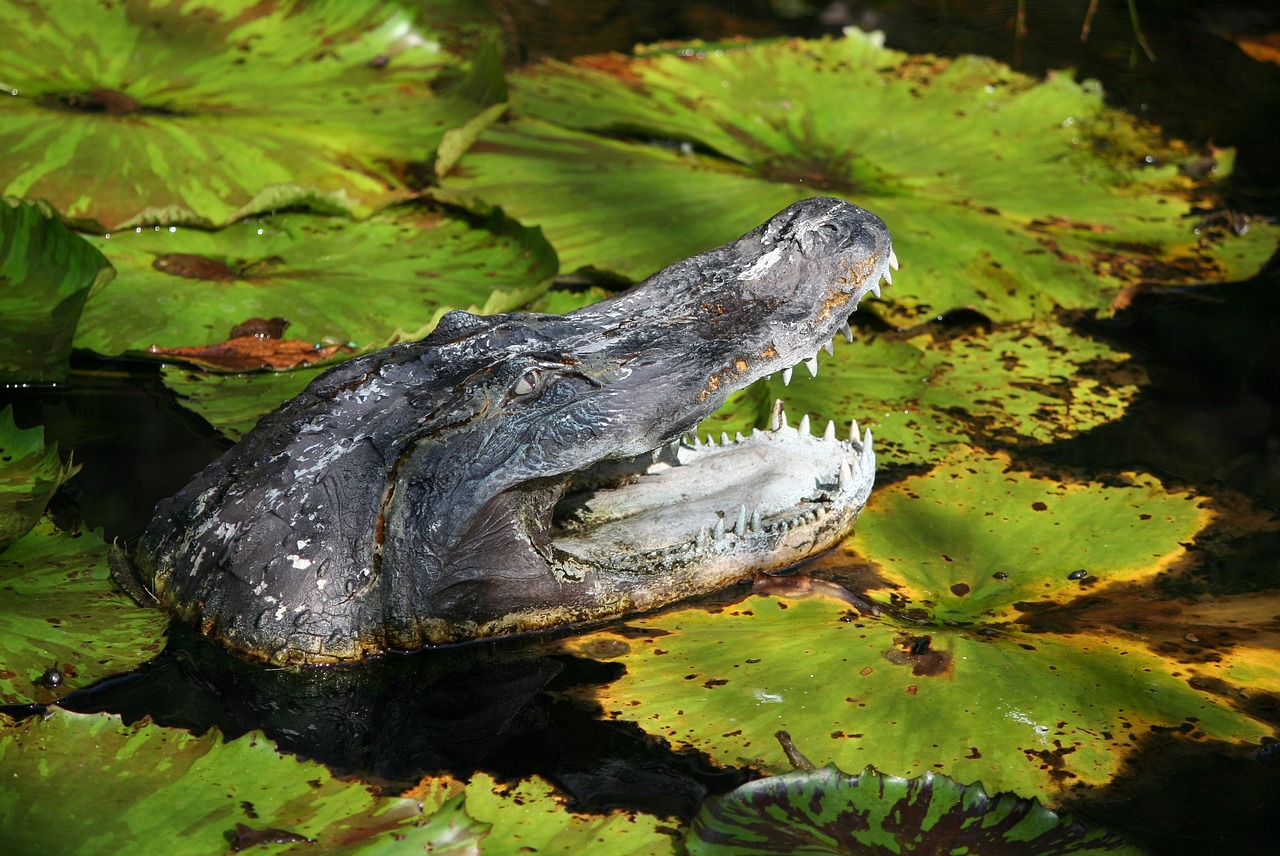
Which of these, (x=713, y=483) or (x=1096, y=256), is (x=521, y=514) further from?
(x=1096, y=256)

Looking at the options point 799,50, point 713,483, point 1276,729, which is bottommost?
point 1276,729

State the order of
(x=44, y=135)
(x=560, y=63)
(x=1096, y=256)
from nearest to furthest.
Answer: (x=44, y=135) → (x=1096, y=256) → (x=560, y=63)

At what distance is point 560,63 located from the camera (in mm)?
6031

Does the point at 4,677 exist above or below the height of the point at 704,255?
below

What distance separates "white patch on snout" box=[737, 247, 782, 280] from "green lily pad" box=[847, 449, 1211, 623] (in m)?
0.74

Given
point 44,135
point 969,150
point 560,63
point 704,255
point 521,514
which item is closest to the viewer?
point 521,514

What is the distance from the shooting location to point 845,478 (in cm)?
330

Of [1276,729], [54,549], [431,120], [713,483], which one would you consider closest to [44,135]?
[431,120]

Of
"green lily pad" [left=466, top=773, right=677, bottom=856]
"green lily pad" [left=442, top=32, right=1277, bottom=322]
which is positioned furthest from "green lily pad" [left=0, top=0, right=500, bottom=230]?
"green lily pad" [left=466, top=773, right=677, bottom=856]

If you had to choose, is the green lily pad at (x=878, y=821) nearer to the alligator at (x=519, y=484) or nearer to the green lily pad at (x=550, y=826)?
the green lily pad at (x=550, y=826)

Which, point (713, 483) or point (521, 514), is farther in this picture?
point (713, 483)

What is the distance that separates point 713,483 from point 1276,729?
1.42 meters

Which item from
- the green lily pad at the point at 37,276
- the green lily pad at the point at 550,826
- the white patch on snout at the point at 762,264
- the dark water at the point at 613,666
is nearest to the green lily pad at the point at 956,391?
the dark water at the point at 613,666

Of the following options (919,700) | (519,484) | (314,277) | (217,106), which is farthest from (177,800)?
(217,106)
